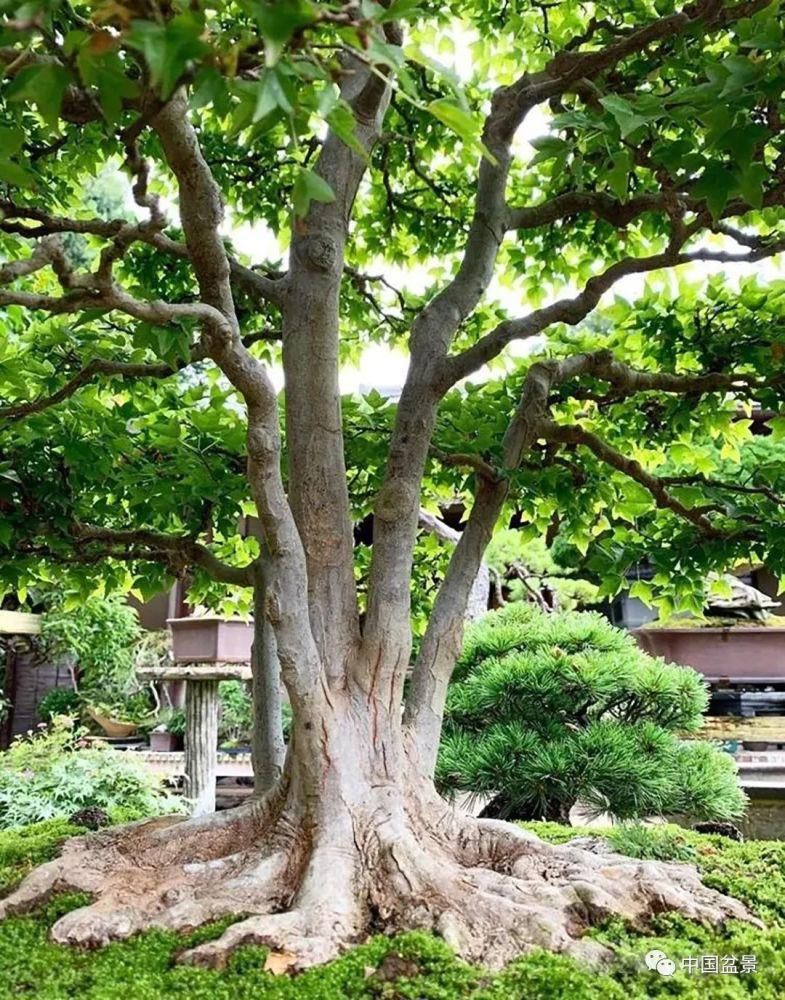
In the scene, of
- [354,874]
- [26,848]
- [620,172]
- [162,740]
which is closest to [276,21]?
[620,172]

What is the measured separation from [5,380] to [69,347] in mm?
202

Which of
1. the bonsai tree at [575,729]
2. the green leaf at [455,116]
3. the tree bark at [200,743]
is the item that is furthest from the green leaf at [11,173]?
the tree bark at [200,743]

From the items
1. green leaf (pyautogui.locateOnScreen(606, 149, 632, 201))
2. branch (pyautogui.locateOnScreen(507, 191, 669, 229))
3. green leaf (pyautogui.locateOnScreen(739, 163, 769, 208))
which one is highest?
branch (pyautogui.locateOnScreen(507, 191, 669, 229))

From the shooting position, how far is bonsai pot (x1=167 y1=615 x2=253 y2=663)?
14.3 feet

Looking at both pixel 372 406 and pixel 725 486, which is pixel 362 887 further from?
pixel 725 486

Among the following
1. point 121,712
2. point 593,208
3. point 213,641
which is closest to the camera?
point 593,208

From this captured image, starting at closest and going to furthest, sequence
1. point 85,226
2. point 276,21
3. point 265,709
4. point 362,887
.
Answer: point 276,21
point 85,226
point 362,887
point 265,709

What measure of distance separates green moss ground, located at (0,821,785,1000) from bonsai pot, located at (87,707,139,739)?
6613mm

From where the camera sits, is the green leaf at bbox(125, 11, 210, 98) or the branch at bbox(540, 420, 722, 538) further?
the branch at bbox(540, 420, 722, 538)

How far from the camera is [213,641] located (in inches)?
172

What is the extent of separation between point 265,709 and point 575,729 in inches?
58.1

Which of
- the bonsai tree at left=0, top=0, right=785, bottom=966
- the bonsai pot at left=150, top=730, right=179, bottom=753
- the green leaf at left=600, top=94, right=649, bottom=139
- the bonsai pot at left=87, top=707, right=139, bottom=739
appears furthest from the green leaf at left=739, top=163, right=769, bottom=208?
the bonsai pot at left=87, top=707, right=139, bottom=739

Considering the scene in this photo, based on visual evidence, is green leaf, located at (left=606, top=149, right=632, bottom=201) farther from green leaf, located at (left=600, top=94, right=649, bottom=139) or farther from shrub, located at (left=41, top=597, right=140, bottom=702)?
shrub, located at (left=41, top=597, right=140, bottom=702)

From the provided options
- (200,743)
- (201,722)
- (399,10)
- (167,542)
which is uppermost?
(399,10)
